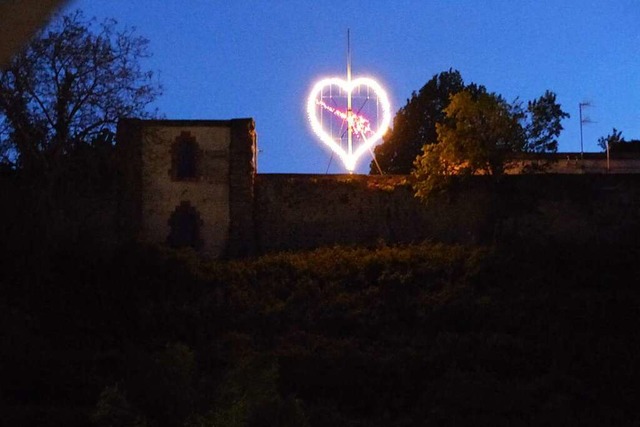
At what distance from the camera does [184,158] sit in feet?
98.1

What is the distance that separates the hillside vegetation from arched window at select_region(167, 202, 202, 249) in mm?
2494

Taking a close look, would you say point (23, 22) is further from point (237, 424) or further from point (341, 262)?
point (341, 262)

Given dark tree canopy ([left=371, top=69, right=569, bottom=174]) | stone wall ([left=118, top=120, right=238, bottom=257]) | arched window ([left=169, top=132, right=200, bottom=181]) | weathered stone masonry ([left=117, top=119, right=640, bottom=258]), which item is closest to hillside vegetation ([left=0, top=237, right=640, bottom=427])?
weathered stone masonry ([left=117, top=119, right=640, bottom=258])

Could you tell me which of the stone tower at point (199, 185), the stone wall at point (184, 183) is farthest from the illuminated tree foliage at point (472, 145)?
the stone wall at point (184, 183)

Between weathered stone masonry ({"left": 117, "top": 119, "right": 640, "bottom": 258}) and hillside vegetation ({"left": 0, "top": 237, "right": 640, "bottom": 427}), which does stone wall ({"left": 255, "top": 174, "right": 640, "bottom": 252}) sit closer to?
weathered stone masonry ({"left": 117, "top": 119, "right": 640, "bottom": 258})

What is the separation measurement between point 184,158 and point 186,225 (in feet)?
6.34

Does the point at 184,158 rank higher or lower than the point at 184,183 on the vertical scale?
higher

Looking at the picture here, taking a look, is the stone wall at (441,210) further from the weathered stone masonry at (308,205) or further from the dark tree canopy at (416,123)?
the dark tree canopy at (416,123)

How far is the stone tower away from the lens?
2967 centimetres

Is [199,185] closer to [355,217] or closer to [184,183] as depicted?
[184,183]

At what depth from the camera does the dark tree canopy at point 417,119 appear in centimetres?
4594

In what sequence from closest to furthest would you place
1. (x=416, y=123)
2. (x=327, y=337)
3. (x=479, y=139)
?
(x=327, y=337)
(x=479, y=139)
(x=416, y=123)

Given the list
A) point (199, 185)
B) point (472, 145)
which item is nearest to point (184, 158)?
point (199, 185)

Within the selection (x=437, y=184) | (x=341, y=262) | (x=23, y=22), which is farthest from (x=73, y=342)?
(x=23, y=22)
